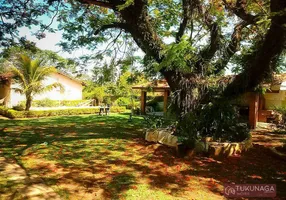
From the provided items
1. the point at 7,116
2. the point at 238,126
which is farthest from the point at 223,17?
the point at 7,116

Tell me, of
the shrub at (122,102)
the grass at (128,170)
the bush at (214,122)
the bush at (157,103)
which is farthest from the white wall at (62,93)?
the bush at (214,122)

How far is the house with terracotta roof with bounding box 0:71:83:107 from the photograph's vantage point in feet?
82.3

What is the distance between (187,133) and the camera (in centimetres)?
810

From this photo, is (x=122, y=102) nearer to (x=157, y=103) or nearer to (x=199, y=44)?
(x=157, y=103)

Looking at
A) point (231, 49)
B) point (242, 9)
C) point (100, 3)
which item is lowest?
point (231, 49)

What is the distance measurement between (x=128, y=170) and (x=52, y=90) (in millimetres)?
24548

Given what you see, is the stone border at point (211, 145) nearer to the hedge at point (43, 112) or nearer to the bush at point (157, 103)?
the hedge at point (43, 112)

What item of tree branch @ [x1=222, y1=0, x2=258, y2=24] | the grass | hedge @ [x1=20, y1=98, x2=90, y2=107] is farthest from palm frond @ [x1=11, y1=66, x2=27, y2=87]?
tree branch @ [x1=222, y1=0, x2=258, y2=24]

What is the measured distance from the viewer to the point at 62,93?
2834cm

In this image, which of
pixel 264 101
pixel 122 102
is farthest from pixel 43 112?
pixel 264 101

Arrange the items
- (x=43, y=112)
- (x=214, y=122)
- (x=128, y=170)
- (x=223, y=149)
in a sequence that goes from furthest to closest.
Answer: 1. (x=43, y=112)
2. (x=214, y=122)
3. (x=223, y=149)
4. (x=128, y=170)

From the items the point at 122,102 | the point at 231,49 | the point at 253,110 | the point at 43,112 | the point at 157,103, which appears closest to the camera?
the point at 231,49

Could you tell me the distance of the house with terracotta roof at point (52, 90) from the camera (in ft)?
82.3

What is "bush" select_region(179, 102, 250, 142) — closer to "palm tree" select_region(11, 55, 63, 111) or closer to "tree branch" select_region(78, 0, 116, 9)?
"tree branch" select_region(78, 0, 116, 9)
